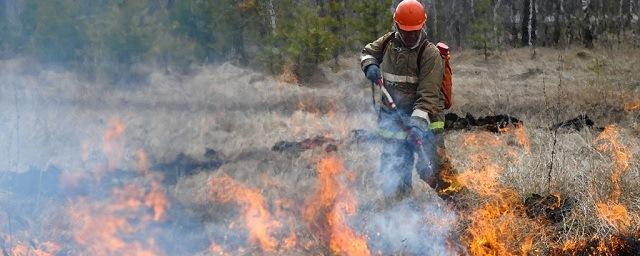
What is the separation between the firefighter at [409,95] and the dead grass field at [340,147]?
337 millimetres

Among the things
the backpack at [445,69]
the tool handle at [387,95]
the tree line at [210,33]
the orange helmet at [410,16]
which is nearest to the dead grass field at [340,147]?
the tree line at [210,33]

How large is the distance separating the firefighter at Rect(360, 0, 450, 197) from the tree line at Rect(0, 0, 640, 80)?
8.64 meters

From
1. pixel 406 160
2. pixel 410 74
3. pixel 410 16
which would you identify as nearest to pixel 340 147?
pixel 406 160

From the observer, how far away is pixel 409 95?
489cm

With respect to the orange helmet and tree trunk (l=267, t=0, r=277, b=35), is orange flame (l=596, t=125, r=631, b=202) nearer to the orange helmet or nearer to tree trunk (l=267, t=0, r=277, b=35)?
the orange helmet

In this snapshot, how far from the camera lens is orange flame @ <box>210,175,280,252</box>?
16.0ft

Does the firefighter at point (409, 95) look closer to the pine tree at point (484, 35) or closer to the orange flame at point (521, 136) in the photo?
the orange flame at point (521, 136)

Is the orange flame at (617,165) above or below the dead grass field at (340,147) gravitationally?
above

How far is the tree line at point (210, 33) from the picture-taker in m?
14.0

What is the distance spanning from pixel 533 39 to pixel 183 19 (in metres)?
10.8

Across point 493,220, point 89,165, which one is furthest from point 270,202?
point 89,165

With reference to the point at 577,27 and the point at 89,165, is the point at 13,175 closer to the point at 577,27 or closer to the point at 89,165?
the point at 89,165

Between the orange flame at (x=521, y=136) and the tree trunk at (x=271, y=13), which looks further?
the tree trunk at (x=271, y=13)

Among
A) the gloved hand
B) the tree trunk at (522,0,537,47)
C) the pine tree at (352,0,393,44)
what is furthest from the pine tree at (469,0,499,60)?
the gloved hand
